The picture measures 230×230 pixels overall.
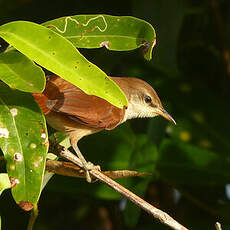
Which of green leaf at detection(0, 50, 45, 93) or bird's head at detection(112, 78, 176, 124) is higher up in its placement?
green leaf at detection(0, 50, 45, 93)

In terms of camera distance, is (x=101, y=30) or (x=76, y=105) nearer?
(x=101, y=30)

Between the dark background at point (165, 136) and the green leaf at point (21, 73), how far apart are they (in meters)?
1.73

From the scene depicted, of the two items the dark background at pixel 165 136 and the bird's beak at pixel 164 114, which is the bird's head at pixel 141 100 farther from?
the dark background at pixel 165 136

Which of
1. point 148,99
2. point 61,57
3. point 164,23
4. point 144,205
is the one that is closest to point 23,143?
point 61,57

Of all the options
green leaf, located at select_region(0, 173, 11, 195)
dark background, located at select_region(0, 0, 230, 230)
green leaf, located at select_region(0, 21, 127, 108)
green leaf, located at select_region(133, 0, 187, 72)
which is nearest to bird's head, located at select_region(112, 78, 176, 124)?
dark background, located at select_region(0, 0, 230, 230)

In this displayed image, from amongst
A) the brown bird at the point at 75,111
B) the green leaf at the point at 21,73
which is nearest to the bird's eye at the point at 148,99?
the brown bird at the point at 75,111

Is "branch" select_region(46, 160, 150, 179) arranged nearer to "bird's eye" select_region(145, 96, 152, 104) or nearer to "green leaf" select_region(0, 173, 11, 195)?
"green leaf" select_region(0, 173, 11, 195)

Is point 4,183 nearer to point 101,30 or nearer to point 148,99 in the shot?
point 101,30

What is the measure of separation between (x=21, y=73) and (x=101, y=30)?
475 mm

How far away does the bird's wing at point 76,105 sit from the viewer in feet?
9.19

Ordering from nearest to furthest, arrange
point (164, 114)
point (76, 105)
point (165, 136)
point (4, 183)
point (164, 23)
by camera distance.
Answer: point (4, 183)
point (76, 105)
point (164, 114)
point (164, 23)
point (165, 136)

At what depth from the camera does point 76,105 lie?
3.00m

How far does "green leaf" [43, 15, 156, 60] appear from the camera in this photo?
2398mm

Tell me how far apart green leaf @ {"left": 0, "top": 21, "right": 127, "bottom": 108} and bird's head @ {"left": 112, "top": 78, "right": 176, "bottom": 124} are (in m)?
1.59
